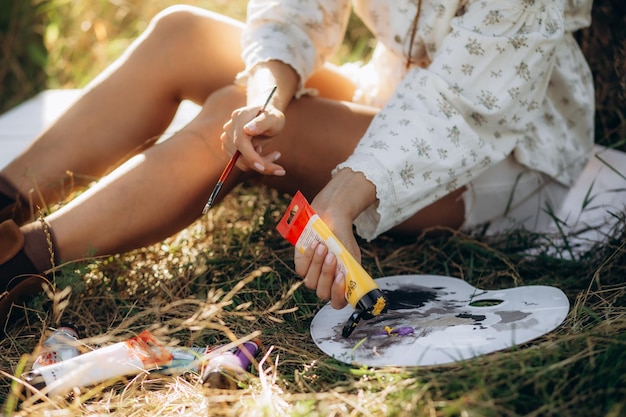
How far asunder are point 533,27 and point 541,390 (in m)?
0.54

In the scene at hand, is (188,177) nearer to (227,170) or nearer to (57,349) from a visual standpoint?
(227,170)

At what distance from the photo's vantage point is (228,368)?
35.9 inches

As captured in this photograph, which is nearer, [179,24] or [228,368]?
[228,368]

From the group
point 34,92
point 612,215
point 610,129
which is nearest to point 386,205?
point 612,215

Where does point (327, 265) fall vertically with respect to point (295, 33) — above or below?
below

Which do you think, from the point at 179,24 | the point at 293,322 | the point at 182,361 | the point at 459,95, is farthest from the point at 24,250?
the point at 459,95

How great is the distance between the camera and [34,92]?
2293 millimetres

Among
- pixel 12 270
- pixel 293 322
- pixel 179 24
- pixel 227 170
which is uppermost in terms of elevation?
pixel 179 24

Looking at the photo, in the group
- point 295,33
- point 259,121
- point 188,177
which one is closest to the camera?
point 259,121

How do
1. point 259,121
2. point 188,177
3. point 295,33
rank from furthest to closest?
point 295,33, point 188,177, point 259,121

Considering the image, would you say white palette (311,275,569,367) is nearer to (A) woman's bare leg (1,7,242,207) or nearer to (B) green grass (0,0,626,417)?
(B) green grass (0,0,626,417)

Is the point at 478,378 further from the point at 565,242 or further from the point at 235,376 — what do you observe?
the point at 565,242

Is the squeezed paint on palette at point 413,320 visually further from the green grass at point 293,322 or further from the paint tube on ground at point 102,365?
the paint tube on ground at point 102,365

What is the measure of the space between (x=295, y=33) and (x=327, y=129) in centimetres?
19
